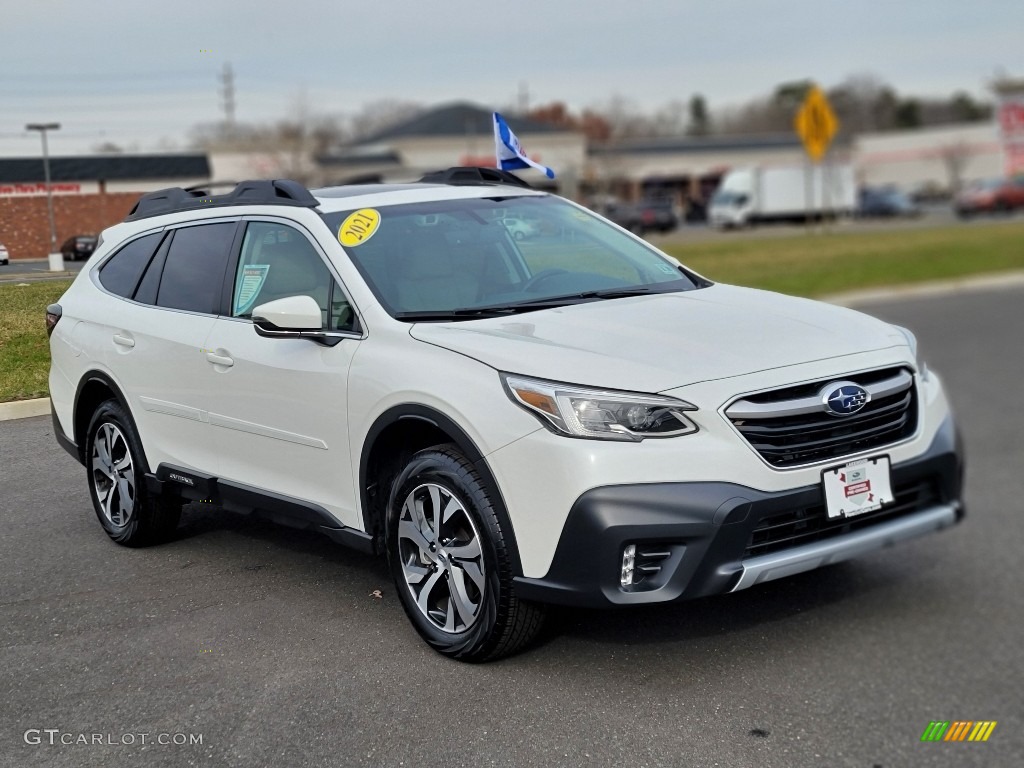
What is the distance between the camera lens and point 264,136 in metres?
5.89

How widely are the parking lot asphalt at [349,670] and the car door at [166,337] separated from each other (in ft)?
1.14

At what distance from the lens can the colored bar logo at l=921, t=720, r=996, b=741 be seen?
434 centimetres

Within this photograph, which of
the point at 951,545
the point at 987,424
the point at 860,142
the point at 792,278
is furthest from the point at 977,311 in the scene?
the point at 860,142

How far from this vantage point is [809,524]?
375 cm

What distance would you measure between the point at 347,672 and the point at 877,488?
6.43 feet

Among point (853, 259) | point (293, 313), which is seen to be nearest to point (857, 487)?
point (293, 313)

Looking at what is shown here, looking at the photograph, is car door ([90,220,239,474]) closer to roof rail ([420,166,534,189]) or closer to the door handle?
the door handle

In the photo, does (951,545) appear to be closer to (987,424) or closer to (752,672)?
(752,672)

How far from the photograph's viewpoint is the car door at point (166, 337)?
164 inches

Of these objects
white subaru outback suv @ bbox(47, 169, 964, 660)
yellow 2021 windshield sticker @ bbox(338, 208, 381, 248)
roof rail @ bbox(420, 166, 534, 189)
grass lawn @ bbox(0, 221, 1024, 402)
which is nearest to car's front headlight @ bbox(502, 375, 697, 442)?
white subaru outback suv @ bbox(47, 169, 964, 660)

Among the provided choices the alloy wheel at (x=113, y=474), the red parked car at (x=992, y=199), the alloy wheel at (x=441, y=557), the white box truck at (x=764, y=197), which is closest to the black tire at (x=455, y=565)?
the alloy wheel at (x=441, y=557)

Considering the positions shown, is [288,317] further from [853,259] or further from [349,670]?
[853,259]

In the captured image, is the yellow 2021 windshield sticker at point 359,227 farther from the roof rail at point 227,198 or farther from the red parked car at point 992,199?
the red parked car at point 992,199

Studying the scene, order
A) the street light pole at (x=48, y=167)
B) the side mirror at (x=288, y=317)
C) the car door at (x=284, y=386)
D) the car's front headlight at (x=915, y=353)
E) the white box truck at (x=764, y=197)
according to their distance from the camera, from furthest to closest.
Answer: the white box truck at (x=764, y=197) → the car's front headlight at (x=915, y=353) → the car door at (x=284, y=386) → the side mirror at (x=288, y=317) → the street light pole at (x=48, y=167)
